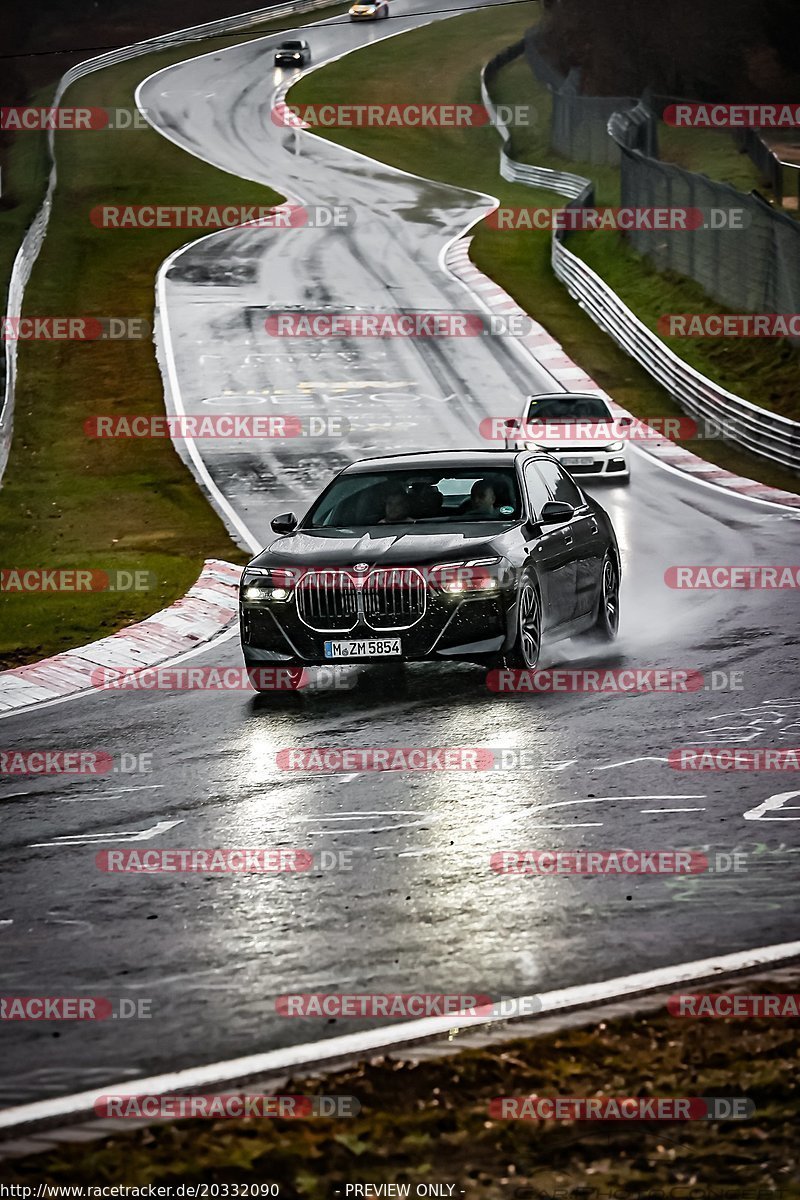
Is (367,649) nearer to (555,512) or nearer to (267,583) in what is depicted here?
(267,583)

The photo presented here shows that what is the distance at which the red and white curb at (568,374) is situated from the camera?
2486 cm

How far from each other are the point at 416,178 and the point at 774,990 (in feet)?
198

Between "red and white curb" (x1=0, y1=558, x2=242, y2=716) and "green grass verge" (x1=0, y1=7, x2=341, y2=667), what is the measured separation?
32 cm

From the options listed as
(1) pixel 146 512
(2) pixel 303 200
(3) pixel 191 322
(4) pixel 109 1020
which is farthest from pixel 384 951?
(2) pixel 303 200

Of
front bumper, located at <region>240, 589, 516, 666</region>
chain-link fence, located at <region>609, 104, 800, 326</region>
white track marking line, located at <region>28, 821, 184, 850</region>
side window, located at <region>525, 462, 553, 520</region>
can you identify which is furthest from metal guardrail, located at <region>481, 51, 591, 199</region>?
white track marking line, located at <region>28, 821, 184, 850</region>

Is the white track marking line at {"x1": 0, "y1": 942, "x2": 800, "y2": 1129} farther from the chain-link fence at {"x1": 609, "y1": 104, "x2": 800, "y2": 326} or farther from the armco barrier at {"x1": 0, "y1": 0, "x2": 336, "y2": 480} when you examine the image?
the chain-link fence at {"x1": 609, "y1": 104, "x2": 800, "y2": 326}

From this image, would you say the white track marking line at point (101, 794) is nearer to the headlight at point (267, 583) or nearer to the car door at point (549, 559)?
the headlight at point (267, 583)

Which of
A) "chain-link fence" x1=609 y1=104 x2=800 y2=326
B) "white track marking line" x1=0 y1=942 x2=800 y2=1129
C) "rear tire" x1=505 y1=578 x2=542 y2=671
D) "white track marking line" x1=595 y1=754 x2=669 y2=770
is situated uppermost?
"white track marking line" x1=0 y1=942 x2=800 y2=1129

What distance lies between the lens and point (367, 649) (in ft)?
37.2

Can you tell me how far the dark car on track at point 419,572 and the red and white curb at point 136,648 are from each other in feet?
6.44

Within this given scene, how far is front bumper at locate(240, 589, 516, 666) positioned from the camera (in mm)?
11281

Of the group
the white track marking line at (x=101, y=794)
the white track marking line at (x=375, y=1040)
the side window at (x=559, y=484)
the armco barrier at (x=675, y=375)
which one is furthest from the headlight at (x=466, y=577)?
the armco barrier at (x=675, y=375)

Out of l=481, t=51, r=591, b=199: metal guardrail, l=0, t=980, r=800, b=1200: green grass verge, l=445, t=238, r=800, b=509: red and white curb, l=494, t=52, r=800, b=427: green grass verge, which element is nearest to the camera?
l=0, t=980, r=800, b=1200: green grass verge

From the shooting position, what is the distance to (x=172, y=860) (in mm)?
7816
